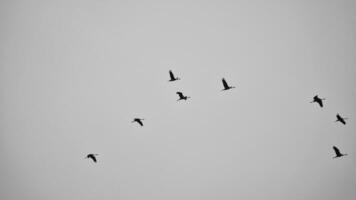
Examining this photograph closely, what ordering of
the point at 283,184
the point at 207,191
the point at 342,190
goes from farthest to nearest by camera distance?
1. the point at 207,191
2. the point at 283,184
3. the point at 342,190

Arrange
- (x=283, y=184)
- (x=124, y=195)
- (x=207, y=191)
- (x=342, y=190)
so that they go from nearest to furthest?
(x=342, y=190)
(x=283, y=184)
(x=207, y=191)
(x=124, y=195)

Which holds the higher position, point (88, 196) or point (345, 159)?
point (88, 196)

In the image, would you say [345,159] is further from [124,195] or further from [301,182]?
[124,195]

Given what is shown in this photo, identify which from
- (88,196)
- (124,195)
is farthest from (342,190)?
(88,196)

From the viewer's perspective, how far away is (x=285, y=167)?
198m

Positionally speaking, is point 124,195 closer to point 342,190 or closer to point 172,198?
point 172,198

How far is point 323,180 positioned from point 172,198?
52.3m

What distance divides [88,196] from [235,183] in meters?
57.2

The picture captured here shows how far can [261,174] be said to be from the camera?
7525 inches

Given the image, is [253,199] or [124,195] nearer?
[253,199]

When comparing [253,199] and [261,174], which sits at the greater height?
[261,174]

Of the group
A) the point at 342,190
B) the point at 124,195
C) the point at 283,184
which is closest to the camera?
the point at 342,190

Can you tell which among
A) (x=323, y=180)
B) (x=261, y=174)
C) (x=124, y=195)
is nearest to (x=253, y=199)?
(x=323, y=180)

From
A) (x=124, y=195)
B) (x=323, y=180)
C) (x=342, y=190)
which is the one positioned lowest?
(x=342, y=190)
